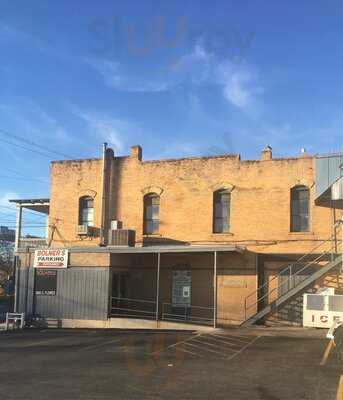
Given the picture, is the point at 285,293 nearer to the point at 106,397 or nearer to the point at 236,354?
the point at 236,354

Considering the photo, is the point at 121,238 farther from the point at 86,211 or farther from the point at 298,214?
the point at 298,214

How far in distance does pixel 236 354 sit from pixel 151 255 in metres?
15.3

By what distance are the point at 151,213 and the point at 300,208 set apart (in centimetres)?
797

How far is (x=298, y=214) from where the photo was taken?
95.7 ft

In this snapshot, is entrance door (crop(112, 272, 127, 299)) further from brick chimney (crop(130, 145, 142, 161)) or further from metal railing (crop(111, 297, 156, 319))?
brick chimney (crop(130, 145, 142, 161))

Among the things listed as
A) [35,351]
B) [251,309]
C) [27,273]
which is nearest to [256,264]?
[251,309]

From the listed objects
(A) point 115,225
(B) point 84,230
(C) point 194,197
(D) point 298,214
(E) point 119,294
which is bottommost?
A: (E) point 119,294

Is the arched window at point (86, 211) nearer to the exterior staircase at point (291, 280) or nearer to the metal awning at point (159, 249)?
the metal awning at point (159, 249)

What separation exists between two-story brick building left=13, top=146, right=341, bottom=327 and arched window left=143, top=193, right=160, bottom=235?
0.05 metres

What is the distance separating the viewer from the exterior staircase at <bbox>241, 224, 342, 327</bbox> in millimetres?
26344

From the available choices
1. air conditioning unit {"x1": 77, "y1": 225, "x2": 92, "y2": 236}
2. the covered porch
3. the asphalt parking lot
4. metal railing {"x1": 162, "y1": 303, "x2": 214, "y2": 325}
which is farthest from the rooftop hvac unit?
the asphalt parking lot

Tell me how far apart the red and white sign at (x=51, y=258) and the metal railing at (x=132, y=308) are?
314 cm

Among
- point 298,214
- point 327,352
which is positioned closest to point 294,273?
point 298,214

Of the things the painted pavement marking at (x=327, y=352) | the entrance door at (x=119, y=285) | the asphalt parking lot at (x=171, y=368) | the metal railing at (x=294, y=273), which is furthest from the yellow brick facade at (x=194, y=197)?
the painted pavement marking at (x=327, y=352)
